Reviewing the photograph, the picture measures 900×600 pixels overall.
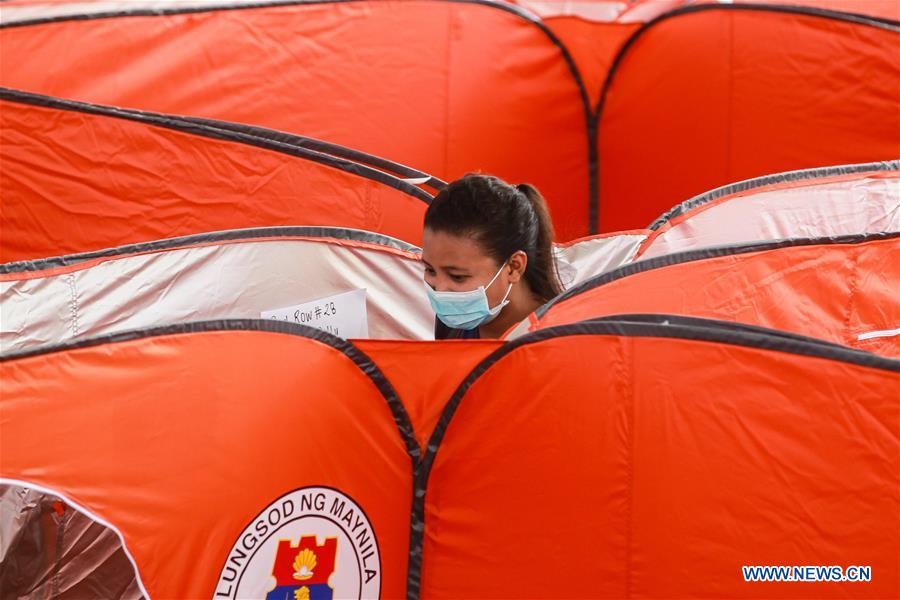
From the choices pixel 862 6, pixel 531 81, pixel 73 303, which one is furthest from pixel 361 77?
pixel 862 6

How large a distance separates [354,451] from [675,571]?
0.40 m

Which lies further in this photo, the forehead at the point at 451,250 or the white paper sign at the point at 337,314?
the white paper sign at the point at 337,314

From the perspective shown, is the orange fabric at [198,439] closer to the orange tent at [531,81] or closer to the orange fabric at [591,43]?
the orange tent at [531,81]

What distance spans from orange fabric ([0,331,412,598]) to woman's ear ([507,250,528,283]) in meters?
0.32

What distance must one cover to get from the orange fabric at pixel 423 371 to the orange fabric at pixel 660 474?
0.11 feet

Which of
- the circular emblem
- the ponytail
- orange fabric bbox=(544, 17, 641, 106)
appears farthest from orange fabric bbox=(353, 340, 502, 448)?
orange fabric bbox=(544, 17, 641, 106)

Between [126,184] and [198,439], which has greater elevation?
[126,184]

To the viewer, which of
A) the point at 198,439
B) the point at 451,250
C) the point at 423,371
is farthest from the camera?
the point at 451,250

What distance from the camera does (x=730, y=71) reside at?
2600 mm

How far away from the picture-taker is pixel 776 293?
142 centimetres

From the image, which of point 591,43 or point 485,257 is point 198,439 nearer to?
point 485,257

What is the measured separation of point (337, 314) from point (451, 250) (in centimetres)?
30

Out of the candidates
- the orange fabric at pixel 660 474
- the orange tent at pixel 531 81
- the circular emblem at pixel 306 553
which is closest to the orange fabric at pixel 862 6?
the orange tent at pixel 531 81

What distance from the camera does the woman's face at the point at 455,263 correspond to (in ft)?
5.04
